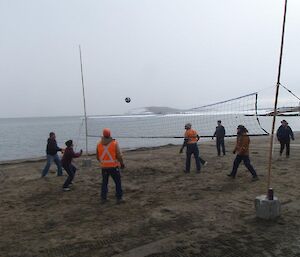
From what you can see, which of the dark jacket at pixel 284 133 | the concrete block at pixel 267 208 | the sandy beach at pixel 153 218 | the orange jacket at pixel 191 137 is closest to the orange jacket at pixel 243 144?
the sandy beach at pixel 153 218

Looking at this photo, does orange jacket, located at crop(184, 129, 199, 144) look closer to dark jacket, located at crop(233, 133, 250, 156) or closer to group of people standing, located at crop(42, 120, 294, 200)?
group of people standing, located at crop(42, 120, 294, 200)

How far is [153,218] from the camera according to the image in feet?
24.3

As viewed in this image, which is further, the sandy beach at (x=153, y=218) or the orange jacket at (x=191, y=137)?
the orange jacket at (x=191, y=137)

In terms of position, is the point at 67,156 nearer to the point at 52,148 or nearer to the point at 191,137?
the point at 52,148

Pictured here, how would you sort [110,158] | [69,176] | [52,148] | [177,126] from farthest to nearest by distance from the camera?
[177,126]
[52,148]
[69,176]
[110,158]

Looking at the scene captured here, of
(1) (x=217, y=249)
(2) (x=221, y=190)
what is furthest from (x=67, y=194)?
(1) (x=217, y=249)

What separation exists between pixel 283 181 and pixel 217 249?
18.4 ft

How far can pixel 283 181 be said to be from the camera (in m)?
10.5

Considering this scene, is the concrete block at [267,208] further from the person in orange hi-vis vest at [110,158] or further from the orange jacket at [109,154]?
the orange jacket at [109,154]

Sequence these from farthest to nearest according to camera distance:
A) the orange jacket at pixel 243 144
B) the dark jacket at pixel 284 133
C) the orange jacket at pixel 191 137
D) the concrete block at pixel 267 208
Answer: the dark jacket at pixel 284 133
the orange jacket at pixel 191 137
the orange jacket at pixel 243 144
the concrete block at pixel 267 208

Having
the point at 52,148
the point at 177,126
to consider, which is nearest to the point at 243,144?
the point at 52,148

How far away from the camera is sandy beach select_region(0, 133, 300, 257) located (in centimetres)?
586

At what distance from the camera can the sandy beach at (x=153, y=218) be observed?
5863mm

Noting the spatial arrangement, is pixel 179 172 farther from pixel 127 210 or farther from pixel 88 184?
pixel 127 210
